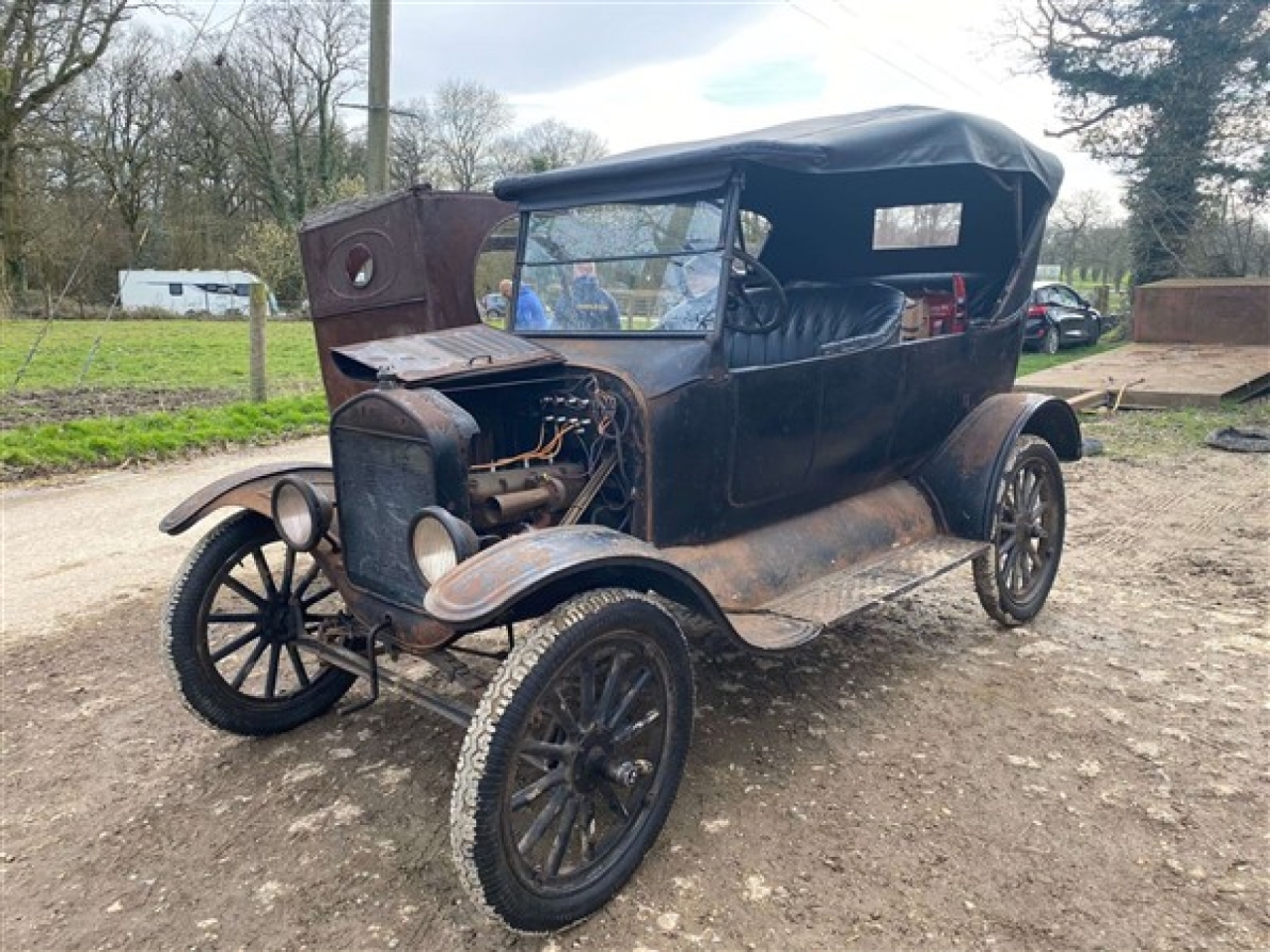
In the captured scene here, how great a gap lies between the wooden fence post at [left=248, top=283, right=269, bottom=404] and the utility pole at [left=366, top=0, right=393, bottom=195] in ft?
6.42

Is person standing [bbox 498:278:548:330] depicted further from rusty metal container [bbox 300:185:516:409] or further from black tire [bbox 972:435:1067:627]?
black tire [bbox 972:435:1067:627]

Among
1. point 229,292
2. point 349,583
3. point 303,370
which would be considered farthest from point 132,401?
point 229,292

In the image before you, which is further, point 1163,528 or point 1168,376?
point 1168,376

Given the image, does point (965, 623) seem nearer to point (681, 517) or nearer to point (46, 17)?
point (681, 517)

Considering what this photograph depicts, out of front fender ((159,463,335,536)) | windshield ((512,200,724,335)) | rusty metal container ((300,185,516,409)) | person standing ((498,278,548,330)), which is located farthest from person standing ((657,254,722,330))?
rusty metal container ((300,185,516,409))

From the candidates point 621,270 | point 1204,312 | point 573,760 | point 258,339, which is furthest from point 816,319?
point 1204,312

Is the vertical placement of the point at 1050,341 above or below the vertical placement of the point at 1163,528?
above

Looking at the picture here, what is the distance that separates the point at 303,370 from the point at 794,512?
12.0m

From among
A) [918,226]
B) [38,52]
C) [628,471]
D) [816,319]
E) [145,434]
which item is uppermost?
[38,52]

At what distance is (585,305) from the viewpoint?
3826 mm

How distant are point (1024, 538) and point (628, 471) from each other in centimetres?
229

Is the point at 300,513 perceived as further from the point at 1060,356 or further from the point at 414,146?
the point at 414,146

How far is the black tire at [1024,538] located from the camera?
4340 mm

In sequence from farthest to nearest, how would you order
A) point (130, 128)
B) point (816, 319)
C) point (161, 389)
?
1. point (130, 128)
2. point (161, 389)
3. point (816, 319)
